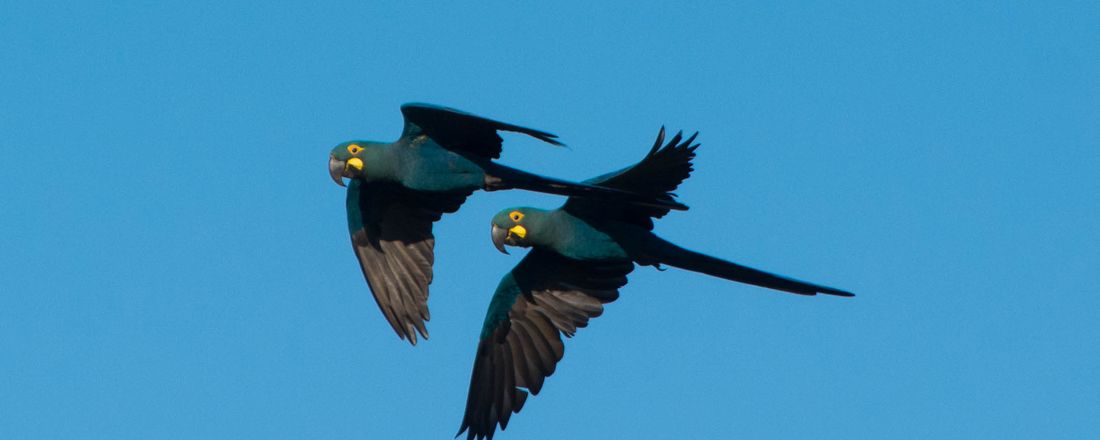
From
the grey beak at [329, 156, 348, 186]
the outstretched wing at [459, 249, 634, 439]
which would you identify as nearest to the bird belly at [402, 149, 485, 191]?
the grey beak at [329, 156, 348, 186]

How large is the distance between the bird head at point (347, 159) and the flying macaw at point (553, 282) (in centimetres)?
130

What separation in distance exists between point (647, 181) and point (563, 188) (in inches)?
27.3

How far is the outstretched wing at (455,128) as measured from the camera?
15.1 metres

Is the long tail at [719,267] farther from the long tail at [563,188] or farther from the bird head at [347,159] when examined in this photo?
the bird head at [347,159]

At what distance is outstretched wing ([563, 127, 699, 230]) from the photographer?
47.1 feet

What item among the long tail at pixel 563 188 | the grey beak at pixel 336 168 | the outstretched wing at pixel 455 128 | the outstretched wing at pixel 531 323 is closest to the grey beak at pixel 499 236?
the long tail at pixel 563 188

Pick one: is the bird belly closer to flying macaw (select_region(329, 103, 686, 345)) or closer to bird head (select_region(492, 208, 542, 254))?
flying macaw (select_region(329, 103, 686, 345))

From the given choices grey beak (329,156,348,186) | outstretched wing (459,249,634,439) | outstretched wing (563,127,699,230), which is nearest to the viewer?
outstretched wing (563,127,699,230)

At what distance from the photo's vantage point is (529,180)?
1513 cm

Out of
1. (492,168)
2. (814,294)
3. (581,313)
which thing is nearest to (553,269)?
(581,313)

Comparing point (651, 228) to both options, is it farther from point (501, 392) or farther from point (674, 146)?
point (501, 392)

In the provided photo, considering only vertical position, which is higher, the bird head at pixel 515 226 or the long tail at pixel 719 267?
the long tail at pixel 719 267

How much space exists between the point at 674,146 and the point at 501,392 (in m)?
3.45

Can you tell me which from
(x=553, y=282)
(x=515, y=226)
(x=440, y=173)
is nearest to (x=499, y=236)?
(x=515, y=226)
